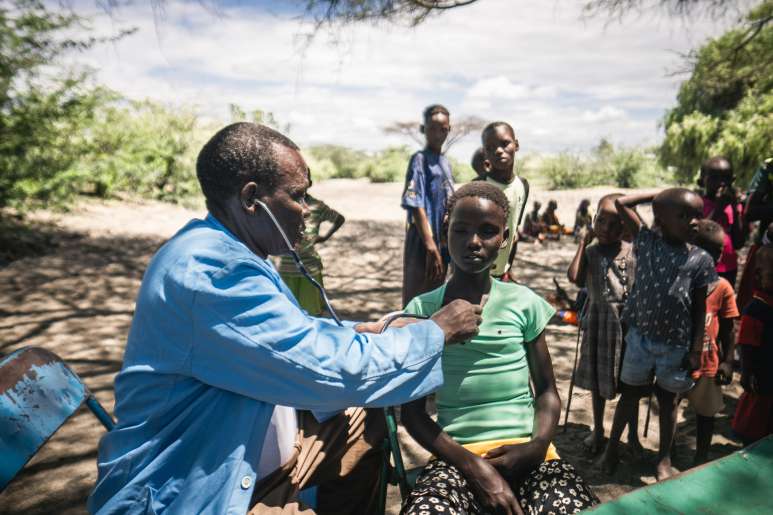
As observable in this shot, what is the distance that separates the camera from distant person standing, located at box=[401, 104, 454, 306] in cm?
443

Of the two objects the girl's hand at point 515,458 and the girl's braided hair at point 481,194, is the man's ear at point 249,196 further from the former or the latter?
the girl's hand at point 515,458

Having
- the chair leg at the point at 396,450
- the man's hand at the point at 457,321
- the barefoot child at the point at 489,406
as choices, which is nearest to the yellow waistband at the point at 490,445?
the barefoot child at the point at 489,406

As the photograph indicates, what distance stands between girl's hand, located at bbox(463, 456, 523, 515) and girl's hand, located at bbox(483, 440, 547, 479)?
4 cm

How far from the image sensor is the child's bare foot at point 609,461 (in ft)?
10.2

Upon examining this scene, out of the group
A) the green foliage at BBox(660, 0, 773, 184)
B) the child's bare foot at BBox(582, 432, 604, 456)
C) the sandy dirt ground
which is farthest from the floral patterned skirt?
the green foliage at BBox(660, 0, 773, 184)

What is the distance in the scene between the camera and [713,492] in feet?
4.57

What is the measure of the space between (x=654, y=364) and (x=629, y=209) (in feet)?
2.90

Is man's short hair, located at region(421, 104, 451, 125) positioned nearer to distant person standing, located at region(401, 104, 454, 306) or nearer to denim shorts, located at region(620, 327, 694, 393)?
distant person standing, located at region(401, 104, 454, 306)

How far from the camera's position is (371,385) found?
4.84ft

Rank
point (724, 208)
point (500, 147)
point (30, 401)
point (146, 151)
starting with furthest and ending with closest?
point (146, 151), point (724, 208), point (500, 147), point (30, 401)

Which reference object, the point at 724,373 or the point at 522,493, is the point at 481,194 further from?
the point at 724,373

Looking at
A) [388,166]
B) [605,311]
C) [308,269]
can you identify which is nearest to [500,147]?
[605,311]

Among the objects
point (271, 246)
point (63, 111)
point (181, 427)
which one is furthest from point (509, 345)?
point (63, 111)

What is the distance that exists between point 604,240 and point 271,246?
2.31 m
